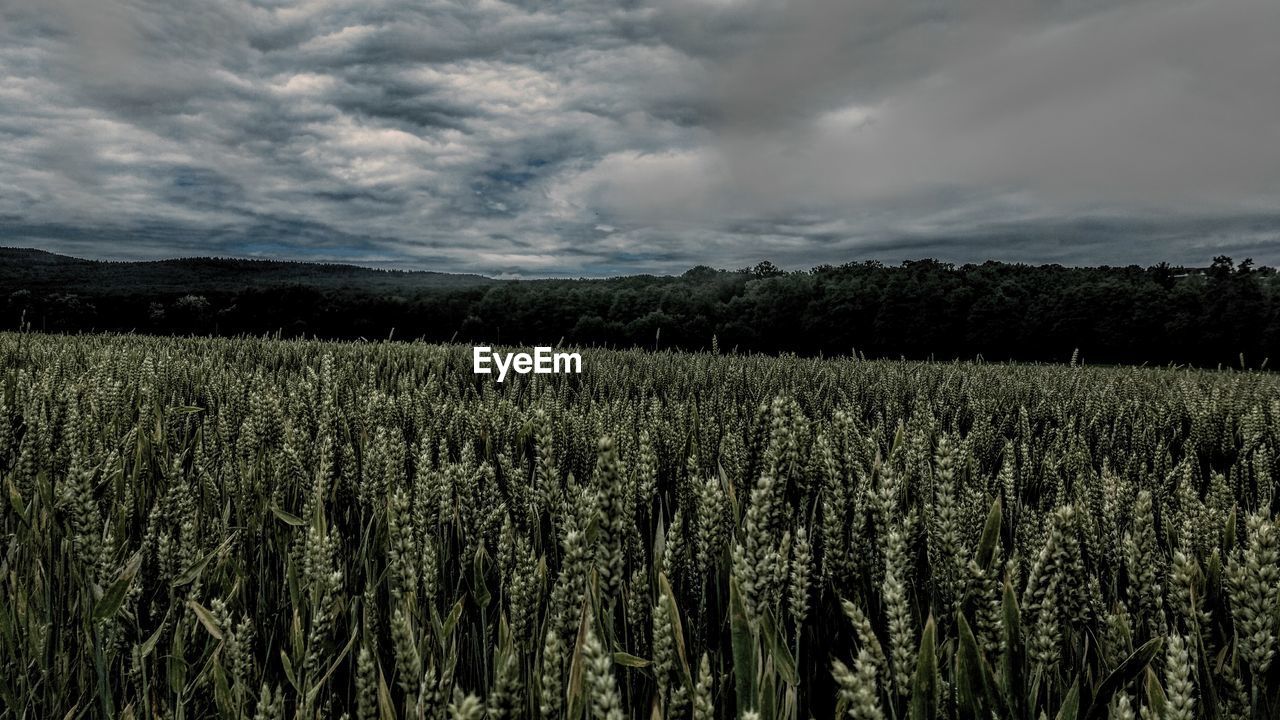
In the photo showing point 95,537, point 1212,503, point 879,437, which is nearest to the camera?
point 95,537

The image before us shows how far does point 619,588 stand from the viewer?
905mm

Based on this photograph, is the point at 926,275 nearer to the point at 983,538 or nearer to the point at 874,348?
the point at 874,348

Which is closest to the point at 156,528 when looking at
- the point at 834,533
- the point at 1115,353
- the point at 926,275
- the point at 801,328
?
the point at 834,533

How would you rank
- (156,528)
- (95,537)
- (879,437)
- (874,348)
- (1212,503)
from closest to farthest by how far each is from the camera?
(95,537) < (156,528) < (1212,503) < (879,437) < (874,348)

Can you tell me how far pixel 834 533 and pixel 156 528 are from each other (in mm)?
1310

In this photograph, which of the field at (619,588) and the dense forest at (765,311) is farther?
the dense forest at (765,311)

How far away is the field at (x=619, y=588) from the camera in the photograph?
31.8 inches

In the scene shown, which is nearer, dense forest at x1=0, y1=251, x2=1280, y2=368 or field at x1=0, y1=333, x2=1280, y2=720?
field at x1=0, y1=333, x2=1280, y2=720

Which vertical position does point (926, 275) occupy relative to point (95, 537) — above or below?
above

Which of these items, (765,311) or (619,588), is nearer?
(619,588)

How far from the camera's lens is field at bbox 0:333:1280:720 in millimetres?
807

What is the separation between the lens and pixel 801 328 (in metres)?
23.4

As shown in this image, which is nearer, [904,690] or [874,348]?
[904,690]

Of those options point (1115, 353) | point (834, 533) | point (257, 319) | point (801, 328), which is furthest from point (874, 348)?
point (834, 533)
